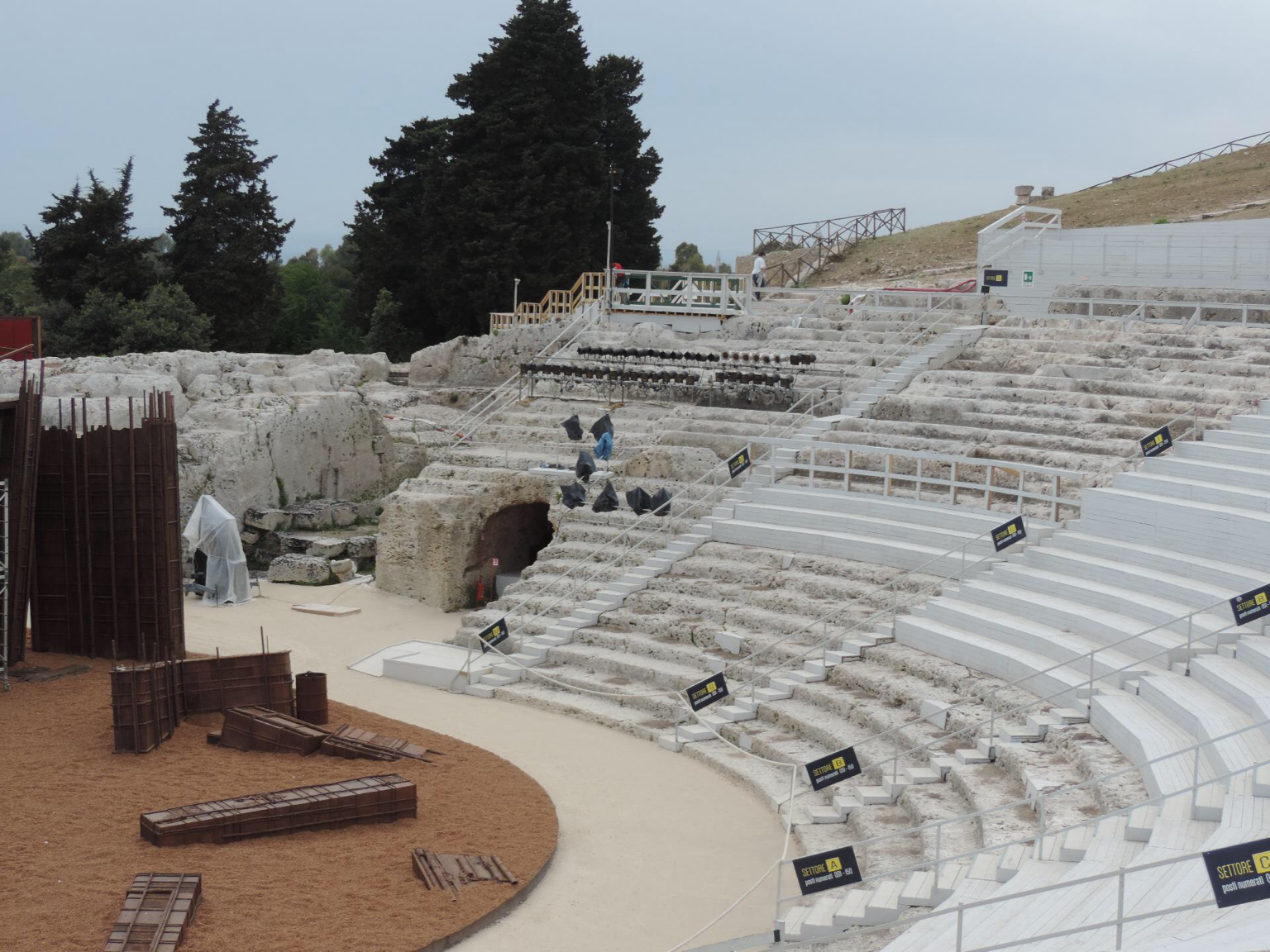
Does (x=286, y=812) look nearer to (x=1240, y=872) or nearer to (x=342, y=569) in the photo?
(x=1240, y=872)

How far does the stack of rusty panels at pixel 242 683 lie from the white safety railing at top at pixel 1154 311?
51.1ft

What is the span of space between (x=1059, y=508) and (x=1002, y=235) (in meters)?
11.0

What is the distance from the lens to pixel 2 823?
488 inches

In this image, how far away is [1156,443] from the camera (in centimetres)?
1844

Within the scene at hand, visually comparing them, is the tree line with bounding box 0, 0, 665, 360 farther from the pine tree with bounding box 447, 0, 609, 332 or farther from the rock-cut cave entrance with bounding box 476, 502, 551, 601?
the rock-cut cave entrance with bounding box 476, 502, 551, 601

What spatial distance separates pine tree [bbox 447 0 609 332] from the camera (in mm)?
40938

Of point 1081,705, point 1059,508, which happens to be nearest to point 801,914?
point 1081,705

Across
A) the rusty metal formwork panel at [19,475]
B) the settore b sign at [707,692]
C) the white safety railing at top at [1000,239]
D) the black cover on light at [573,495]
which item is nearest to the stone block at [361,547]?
the black cover on light at [573,495]

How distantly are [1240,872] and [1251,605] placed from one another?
5563 millimetres

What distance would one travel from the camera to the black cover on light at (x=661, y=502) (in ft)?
70.3

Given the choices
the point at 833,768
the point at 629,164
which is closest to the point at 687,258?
the point at 629,164

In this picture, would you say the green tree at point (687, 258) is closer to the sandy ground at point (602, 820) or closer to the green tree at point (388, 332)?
the green tree at point (388, 332)

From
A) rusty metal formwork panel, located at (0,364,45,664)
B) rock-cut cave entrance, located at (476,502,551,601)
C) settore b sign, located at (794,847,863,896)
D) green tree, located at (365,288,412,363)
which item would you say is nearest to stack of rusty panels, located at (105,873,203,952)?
settore b sign, located at (794,847,863,896)

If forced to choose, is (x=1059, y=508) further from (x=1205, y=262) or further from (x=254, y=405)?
(x=254, y=405)
